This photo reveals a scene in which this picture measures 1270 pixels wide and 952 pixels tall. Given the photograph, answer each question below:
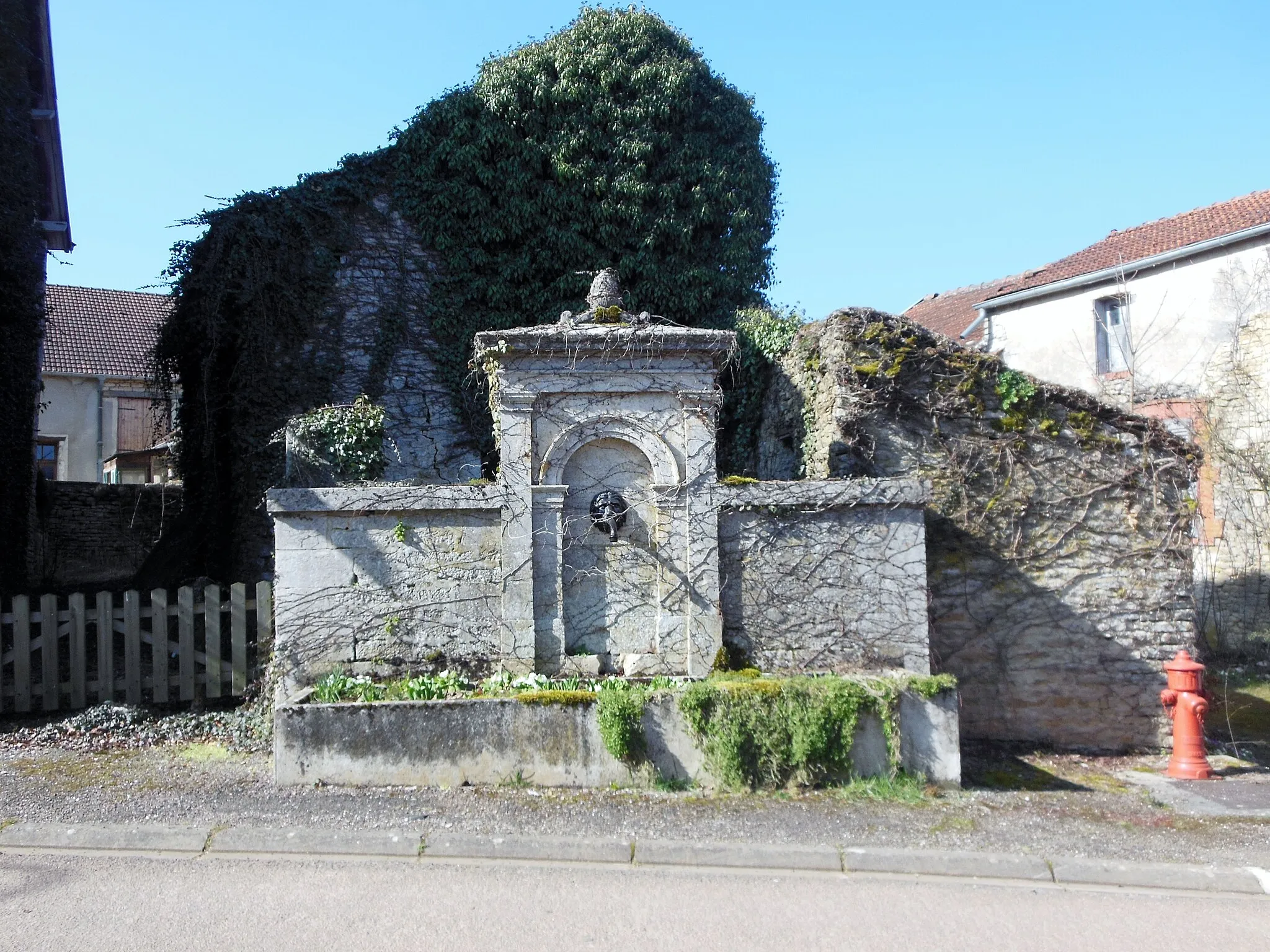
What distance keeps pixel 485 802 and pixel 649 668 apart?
200cm

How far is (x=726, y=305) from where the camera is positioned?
15016 millimetres

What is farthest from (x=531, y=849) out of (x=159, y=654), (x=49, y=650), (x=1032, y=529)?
(x=1032, y=529)

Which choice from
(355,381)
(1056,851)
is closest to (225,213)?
(355,381)

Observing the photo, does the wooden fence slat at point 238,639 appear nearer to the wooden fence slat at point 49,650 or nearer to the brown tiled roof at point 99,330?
the wooden fence slat at point 49,650

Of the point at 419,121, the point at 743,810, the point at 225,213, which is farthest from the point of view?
the point at 419,121

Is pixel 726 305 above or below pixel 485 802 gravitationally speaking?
above

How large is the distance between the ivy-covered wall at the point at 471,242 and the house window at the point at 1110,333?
707cm

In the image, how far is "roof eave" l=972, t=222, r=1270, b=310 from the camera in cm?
1561

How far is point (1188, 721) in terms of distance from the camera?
809cm

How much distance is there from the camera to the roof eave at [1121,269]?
15.6 meters

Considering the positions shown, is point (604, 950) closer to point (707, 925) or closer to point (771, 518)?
point (707, 925)

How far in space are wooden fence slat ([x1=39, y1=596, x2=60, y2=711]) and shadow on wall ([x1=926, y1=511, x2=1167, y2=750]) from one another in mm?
8245

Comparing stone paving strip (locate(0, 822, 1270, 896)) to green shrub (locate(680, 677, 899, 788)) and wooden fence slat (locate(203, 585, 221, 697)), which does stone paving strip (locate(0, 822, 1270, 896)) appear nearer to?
green shrub (locate(680, 677, 899, 788))

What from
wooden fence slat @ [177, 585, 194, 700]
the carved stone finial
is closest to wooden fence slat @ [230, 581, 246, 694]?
wooden fence slat @ [177, 585, 194, 700]
